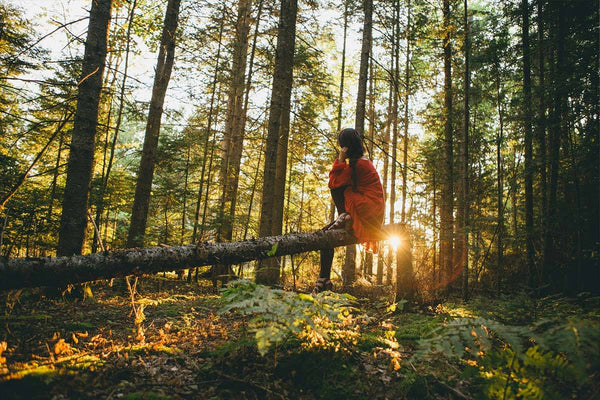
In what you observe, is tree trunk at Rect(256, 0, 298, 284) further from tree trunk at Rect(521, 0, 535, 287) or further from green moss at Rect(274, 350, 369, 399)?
tree trunk at Rect(521, 0, 535, 287)

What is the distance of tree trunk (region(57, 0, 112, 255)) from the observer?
5.17m

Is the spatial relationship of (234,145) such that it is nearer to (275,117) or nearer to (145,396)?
(275,117)

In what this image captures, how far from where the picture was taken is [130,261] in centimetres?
317

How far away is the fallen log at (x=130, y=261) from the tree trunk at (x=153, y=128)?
21.6ft

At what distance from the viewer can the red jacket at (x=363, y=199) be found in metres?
4.71

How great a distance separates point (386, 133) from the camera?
19.2 metres

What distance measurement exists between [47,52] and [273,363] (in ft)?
31.8

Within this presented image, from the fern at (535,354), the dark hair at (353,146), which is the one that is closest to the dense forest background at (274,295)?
the fern at (535,354)

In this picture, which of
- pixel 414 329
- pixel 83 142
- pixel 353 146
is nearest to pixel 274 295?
pixel 414 329

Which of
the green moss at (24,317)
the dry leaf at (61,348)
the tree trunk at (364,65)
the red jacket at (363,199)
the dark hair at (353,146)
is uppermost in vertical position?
the tree trunk at (364,65)

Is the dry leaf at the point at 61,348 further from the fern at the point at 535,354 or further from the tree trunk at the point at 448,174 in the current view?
the tree trunk at the point at 448,174

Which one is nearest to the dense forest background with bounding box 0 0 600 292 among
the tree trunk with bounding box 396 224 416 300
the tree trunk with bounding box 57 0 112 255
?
the tree trunk with bounding box 57 0 112 255

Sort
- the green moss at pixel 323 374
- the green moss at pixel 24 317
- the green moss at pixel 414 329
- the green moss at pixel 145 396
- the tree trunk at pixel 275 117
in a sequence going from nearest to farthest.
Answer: the green moss at pixel 145 396 → the green moss at pixel 323 374 → the green moss at pixel 414 329 → the green moss at pixel 24 317 → the tree trunk at pixel 275 117

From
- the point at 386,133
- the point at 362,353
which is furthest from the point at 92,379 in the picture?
the point at 386,133
